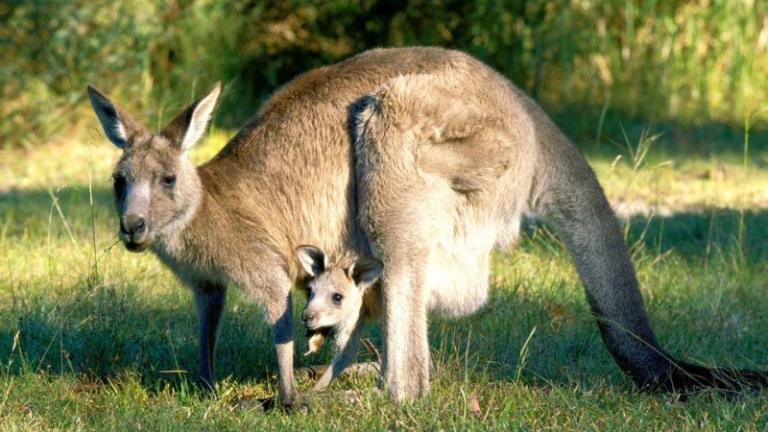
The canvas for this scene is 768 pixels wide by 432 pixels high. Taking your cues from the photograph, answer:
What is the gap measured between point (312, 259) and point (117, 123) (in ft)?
3.05

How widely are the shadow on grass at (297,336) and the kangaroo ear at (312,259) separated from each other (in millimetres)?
628

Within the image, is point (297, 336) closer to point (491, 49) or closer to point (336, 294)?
point (336, 294)

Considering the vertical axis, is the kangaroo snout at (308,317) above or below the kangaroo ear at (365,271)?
below

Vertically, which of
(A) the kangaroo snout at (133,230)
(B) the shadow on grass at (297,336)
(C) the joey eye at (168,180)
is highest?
(C) the joey eye at (168,180)

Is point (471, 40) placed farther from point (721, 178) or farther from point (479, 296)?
point (479, 296)

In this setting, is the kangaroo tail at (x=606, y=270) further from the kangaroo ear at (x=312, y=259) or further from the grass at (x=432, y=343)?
the kangaroo ear at (x=312, y=259)

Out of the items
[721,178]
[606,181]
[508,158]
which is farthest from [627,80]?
[508,158]

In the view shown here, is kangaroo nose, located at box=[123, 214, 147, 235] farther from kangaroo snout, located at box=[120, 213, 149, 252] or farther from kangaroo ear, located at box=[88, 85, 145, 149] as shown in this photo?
kangaroo ear, located at box=[88, 85, 145, 149]

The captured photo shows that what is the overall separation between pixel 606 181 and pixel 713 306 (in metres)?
2.43

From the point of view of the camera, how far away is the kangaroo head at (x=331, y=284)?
15.7ft

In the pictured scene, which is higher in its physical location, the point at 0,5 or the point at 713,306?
the point at 0,5

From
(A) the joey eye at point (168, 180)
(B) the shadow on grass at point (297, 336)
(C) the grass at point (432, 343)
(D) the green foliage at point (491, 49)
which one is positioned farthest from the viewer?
(D) the green foliage at point (491, 49)

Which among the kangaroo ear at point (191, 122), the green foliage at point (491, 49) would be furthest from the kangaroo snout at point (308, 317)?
the green foliage at point (491, 49)

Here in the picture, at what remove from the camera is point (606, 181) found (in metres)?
8.32
